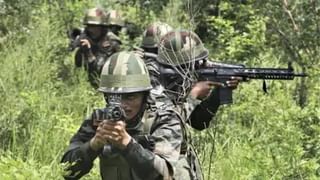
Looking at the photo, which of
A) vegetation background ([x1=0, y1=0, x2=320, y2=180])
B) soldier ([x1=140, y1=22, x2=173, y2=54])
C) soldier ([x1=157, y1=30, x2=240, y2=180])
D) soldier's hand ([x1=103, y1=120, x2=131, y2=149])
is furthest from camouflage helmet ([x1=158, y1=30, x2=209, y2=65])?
soldier ([x1=140, y1=22, x2=173, y2=54])

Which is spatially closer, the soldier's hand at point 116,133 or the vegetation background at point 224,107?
the soldier's hand at point 116,133

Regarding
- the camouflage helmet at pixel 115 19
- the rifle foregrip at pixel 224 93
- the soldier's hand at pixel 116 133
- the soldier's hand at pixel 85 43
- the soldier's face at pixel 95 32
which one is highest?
the camouflage helmet at pixel 115 19

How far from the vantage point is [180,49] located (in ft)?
14.0

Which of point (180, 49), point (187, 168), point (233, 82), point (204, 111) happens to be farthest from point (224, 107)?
point (187, 168)

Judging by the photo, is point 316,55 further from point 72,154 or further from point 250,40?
point 72,154

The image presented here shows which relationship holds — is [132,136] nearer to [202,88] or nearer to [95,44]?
[202,88]

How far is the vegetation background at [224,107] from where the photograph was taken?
15.6ft

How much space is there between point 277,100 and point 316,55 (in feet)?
1.59

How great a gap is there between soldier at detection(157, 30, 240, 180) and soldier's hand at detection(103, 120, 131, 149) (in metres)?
0.93

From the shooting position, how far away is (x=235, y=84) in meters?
4.49

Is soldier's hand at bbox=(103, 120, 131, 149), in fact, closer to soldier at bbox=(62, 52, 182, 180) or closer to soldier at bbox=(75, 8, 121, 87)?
soldier at bbox=(62, 52, 182, 180)

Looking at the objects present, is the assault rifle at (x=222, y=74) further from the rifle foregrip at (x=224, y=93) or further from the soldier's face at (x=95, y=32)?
the soldier's face at (x=95, y=32)

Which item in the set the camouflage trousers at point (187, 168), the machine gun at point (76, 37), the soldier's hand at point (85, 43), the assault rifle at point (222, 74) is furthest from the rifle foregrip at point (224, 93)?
the machine gun at point (76, 37)

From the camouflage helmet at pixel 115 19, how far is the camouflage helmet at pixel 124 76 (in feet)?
16.8
